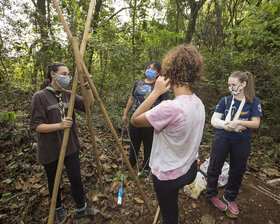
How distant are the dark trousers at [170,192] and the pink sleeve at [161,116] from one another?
2.01ft

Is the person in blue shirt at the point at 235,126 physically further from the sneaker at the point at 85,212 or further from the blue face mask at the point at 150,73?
the sneaker at the point at 85,212

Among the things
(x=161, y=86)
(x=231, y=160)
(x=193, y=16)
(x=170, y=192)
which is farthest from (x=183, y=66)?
(x=193, y=16)

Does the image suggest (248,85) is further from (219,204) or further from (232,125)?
(219,204)

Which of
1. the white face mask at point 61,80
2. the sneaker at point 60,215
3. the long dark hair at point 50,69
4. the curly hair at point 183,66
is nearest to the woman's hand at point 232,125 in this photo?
the curly hair at point 183,66

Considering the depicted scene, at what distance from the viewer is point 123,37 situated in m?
6.43

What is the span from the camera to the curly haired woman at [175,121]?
1256 mm

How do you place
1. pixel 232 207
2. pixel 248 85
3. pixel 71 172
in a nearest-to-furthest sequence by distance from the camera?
1. pixel 71 172
2. pixel 248 85
3. pixel 232 207

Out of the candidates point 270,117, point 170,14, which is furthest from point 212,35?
point 270,117

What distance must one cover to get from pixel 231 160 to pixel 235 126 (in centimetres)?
67

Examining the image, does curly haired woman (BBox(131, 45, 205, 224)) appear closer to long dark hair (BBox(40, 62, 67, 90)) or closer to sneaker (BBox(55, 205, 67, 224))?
long dark hair (BBox(40, 62, 67, 90))

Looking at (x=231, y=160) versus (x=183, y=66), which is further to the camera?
(x=231, y=160)

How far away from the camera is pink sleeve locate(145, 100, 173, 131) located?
4.02ft

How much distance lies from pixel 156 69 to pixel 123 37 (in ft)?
14.9

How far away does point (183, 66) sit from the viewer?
1.28 metres
